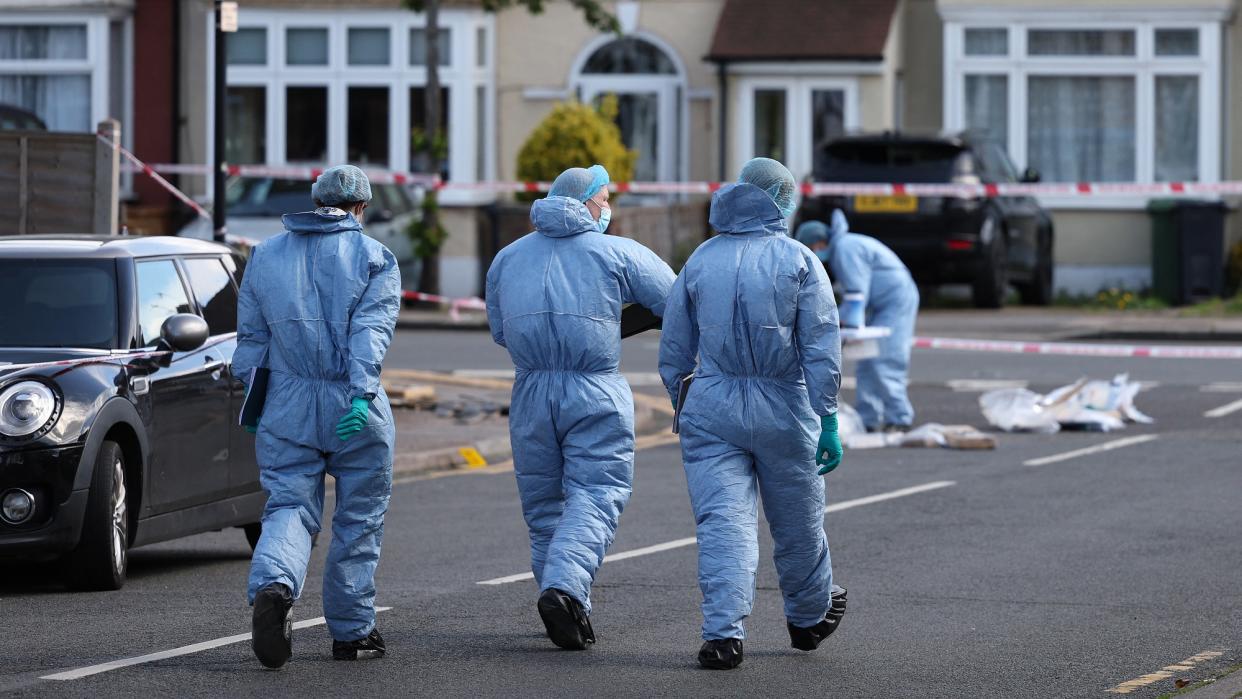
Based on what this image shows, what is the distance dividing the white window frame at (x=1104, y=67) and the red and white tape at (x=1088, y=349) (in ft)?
20.7

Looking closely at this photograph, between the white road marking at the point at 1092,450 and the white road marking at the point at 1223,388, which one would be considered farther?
the white road marking at the point at 1223,388

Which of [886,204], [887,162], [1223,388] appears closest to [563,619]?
[1223,388]

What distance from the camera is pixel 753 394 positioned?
24.7ft

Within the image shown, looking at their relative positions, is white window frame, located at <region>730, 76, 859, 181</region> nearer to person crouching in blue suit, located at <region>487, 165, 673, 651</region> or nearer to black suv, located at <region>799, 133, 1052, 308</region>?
black suv, located at <region>799, 133, 1052, 308</region>

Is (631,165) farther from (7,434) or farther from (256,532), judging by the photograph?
(7,434)

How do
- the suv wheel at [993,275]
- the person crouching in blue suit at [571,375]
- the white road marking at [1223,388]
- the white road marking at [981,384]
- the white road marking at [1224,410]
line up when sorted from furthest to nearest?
the suv wheel at [993,275]
the white road marking at [981,384]
the white road marking at [1223,388]
the white road marking at [1224,410]
the person crouching in blue suit at [571,375]

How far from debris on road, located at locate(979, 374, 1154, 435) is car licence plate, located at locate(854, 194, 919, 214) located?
823 centimetres

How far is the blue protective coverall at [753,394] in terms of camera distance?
7438 mm

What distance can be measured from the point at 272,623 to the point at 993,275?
18486mm

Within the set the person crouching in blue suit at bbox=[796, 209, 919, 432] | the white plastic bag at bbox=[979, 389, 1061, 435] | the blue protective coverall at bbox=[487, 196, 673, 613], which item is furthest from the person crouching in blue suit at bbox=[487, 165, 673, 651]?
the white plastic bag at bbox=[979, 389, 1061, 435]

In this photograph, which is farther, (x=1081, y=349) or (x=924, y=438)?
(x=1081, y=349)

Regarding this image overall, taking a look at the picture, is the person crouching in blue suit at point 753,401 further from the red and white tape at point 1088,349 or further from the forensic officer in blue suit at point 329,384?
the red and white tape at point 1088,349

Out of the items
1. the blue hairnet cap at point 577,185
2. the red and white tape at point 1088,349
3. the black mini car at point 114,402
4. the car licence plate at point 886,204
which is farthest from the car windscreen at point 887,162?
the blue hairnet cap at point 577,185

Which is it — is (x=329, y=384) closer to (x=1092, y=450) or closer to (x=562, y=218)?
(x=562, y=218)
